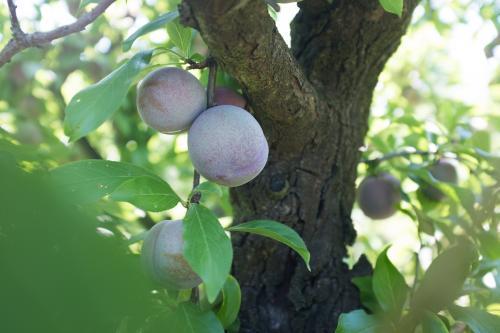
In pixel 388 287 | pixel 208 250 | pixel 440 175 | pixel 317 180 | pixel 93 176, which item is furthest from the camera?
pixel 440 175

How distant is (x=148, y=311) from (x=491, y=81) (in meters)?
3.04

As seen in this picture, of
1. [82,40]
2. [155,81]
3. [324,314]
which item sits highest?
[82,40]

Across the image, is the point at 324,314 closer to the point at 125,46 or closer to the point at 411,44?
the point at 125,46

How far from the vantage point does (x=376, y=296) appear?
3.71ft

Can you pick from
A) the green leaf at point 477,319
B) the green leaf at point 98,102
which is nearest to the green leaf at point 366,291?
the green leaf at point 477,319

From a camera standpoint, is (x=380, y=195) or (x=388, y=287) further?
(x=380, y=195)

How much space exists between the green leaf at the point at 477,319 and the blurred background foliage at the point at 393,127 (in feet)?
0.27

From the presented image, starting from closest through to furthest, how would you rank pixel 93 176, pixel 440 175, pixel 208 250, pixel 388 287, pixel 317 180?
pixel 208 250
pixel 93 176
pixel 388 287
pixel 317 180
pixel 440 175

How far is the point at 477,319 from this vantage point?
1.10 meters

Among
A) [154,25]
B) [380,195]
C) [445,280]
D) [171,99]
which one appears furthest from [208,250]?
[380,195]

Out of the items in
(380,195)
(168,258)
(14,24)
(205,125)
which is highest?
(14,24)

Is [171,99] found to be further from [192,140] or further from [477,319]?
[477,319]

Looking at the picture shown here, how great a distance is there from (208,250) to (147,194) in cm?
19

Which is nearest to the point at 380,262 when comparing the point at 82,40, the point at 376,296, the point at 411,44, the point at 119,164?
the point at 376,296
